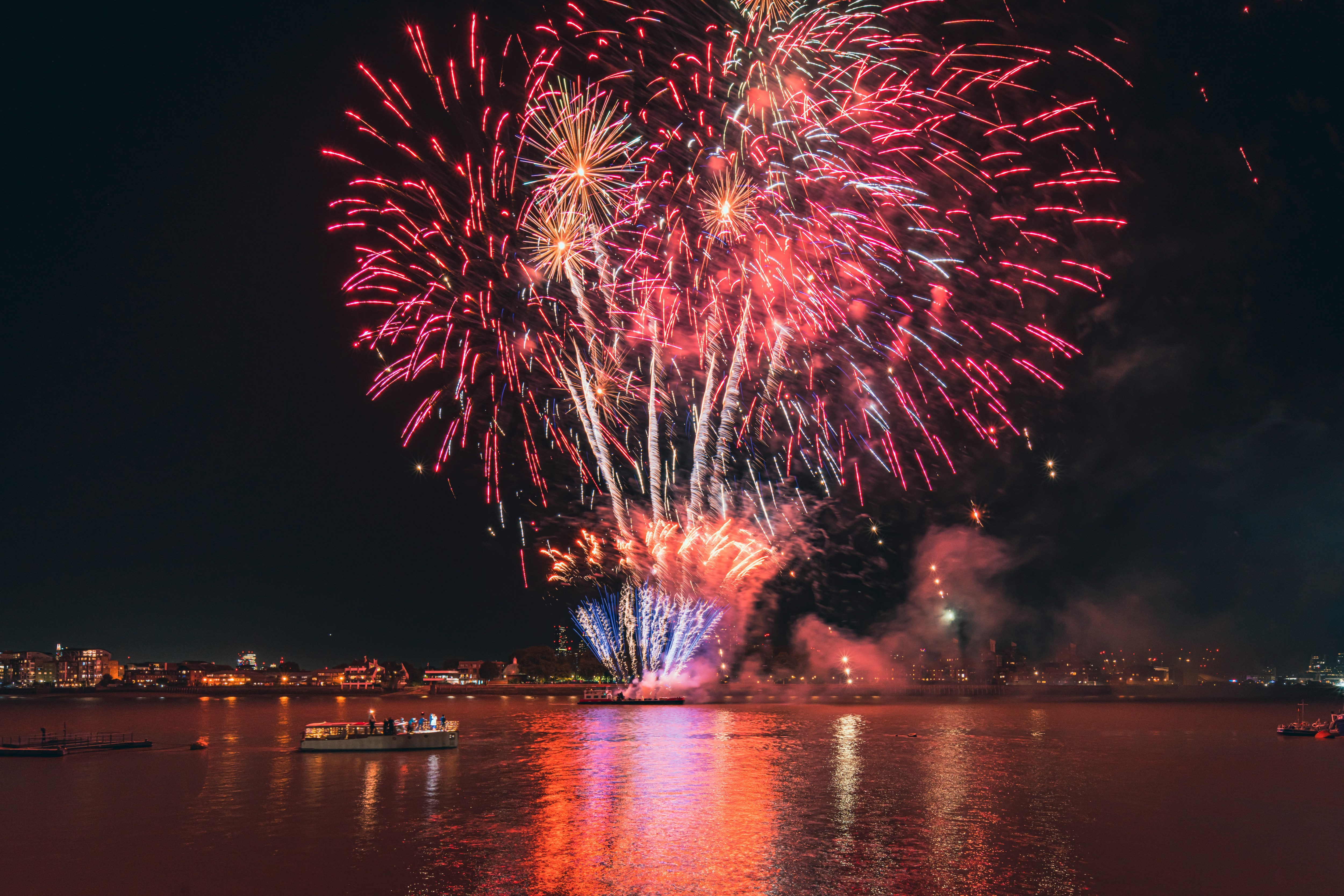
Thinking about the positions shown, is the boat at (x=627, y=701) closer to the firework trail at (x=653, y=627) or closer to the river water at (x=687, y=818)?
the firework trail at (x=653, y=627)

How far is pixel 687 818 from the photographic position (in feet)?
75.9

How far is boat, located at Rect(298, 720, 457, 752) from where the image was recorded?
43.5 metres

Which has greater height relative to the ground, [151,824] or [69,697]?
[151,824]

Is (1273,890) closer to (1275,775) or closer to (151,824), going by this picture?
(1275,775)

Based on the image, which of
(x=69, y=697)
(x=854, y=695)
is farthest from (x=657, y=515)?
(x=69, y=697)

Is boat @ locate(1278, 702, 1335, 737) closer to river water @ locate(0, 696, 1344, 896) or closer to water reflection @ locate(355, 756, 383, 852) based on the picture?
river water @ locate(0, 696, 1344, 896)

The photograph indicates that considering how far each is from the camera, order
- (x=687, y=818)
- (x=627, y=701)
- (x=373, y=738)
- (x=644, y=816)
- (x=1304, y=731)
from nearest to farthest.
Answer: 1. (x=687, y=818)
2. (x=644, y=816)
3. (x=373, y=738)
4. (x=1304, y=731)
5. (x=627, y=701)

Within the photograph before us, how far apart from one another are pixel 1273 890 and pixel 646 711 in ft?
208

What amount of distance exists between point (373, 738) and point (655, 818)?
26.0 m

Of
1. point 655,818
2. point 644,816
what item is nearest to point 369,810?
point 644,816

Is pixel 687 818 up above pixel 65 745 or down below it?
above

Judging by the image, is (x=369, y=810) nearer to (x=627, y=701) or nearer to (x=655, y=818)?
(x=655, y=818)

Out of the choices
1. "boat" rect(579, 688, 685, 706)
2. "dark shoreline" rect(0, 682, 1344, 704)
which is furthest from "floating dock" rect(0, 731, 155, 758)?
"dark shoreline" rect(0, 682, 1344, 704)

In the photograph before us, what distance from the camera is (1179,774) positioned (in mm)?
34312
